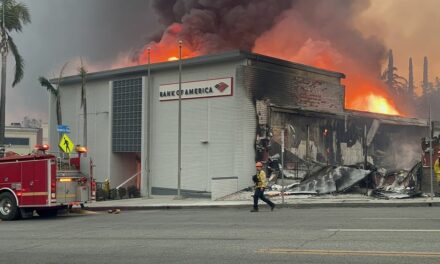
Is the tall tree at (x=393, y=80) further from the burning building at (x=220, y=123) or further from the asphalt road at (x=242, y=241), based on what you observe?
the asphalt road at (x=242, y=241)

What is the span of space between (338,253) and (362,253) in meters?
0.34

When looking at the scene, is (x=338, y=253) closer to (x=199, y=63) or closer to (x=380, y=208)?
(x=380, y=208)

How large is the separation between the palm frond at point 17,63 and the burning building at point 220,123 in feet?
16.3

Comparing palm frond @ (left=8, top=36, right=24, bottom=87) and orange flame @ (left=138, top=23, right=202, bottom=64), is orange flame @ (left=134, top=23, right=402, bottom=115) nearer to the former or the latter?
orange flame @ (left=138, top=23, right=202, bottom=64)

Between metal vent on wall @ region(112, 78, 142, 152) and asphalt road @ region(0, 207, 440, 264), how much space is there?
568 inches

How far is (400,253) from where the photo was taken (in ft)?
25.0

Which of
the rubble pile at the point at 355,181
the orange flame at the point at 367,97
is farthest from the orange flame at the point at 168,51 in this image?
the rubble pile at the point at 355,181

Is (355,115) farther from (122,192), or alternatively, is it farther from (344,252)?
(344,252)

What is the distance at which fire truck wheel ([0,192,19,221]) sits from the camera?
17.2 meters

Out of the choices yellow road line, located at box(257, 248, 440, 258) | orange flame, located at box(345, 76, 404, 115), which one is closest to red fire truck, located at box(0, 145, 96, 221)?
yellow road line, located at box(257, 248, 440, 258)

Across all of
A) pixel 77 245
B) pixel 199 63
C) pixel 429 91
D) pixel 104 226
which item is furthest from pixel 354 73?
pixel 77 245

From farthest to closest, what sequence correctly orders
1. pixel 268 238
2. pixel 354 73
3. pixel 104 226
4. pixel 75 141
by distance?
1. pixel 354 73
2. pixel 75 141
3. pixel 104 226
4. pixel 268 238

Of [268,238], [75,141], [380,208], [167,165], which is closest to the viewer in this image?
[268,238]

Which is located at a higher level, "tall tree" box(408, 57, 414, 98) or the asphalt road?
"tall tree" box(408, 57, 414, 98)
